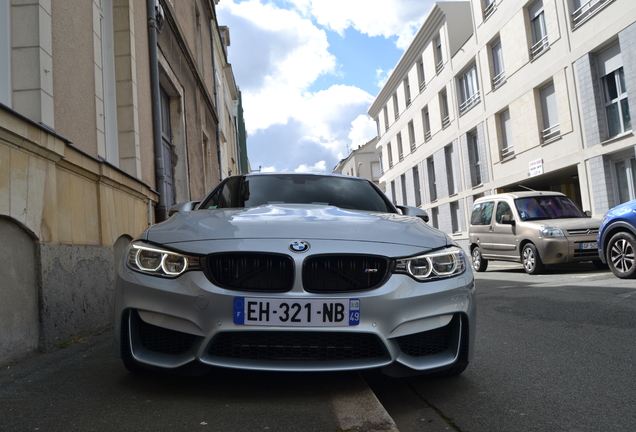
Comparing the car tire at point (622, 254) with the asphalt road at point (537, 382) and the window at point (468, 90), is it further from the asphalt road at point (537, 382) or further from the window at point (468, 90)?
the window at point (468, 90)

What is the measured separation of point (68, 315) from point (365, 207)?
8.46 feet

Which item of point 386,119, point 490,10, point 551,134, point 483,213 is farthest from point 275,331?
point 386,119

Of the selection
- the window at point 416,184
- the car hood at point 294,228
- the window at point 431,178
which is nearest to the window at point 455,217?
the window at point 431,178

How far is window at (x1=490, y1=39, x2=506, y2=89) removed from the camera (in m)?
21.4

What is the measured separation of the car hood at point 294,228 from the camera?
117 inches

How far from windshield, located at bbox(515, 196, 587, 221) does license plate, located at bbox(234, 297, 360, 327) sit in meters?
9.78

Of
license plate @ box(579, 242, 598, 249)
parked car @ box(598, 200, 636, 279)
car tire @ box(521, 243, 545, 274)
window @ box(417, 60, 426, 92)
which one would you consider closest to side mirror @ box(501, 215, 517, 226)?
car tire @ box(521, 243, 545, 274)

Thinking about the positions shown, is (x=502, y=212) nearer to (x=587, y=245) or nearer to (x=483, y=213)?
(x=483, y=213)

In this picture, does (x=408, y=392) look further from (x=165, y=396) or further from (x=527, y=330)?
(x=527, y=330)

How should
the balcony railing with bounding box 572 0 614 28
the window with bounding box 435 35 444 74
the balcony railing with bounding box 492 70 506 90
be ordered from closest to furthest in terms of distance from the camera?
the balcony railing with bounding box 572 0 614 28, the balcony railing with bounding box 492 70 506 90, the window with bounding box 435 35 444 74

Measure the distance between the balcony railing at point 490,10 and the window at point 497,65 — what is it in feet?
3.71

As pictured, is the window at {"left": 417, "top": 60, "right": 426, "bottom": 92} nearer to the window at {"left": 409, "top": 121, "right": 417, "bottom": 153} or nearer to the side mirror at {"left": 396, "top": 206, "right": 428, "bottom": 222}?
the window at {"left": 409, "top": 121, "right": 417, "bottom": 153}

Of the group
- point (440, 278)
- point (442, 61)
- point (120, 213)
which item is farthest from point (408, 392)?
point (442, 61)

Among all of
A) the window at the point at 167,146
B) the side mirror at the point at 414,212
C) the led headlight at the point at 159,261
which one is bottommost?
the led headlight at the point at 159,261
